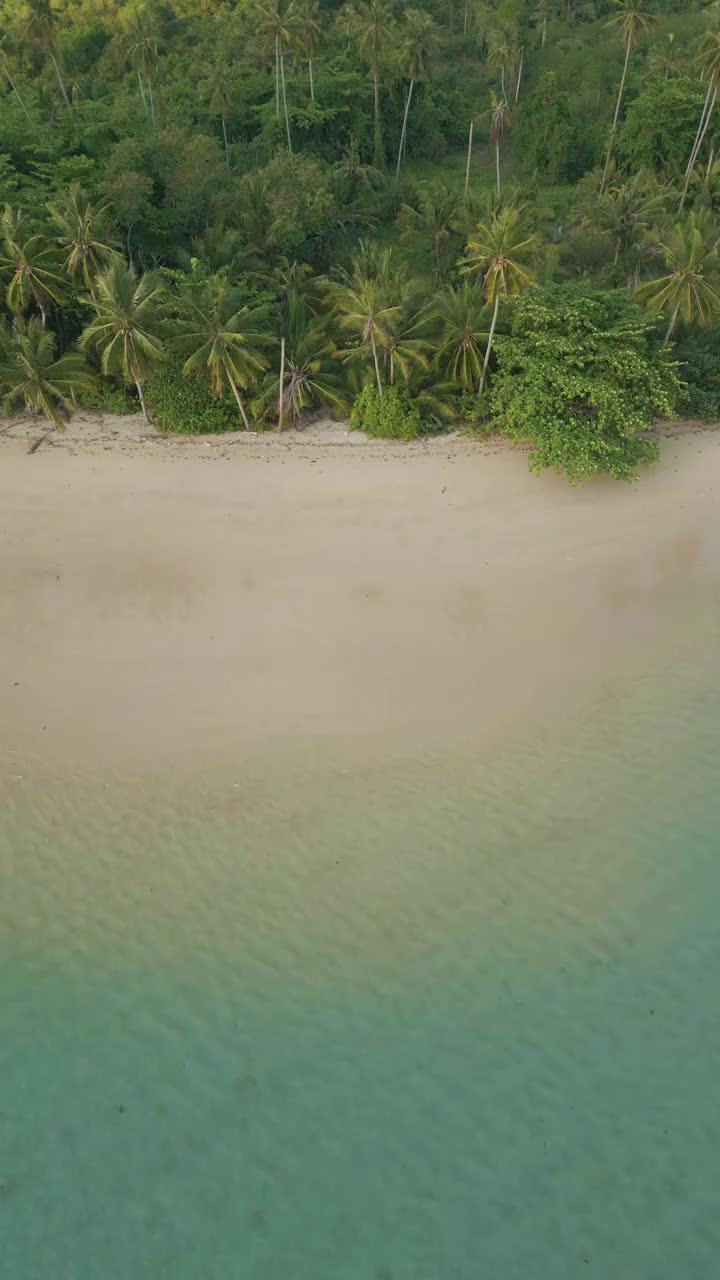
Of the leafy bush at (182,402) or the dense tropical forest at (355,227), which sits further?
the leafy bush at (182,402)

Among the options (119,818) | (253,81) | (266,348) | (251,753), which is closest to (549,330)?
(266,348)

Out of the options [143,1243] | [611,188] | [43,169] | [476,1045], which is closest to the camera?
[143,1243]

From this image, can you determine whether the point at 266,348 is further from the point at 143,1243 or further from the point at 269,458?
the point at 143,1243

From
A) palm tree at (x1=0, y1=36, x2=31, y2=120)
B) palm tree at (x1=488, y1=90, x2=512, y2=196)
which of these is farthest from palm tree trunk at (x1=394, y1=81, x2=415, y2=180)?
palm tree at (x1=0, y1=36, x2=31, y2=120)

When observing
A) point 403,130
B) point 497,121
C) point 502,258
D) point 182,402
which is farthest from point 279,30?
point 182,402

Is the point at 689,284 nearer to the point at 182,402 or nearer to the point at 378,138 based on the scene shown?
the point at 182,402

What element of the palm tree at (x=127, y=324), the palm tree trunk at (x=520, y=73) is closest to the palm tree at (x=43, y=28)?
the palm tree at (x=127, y=324)

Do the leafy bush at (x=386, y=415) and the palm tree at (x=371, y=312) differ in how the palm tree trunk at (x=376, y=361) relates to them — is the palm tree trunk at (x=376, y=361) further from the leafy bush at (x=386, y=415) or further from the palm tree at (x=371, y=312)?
the leafy bush at (x=386, y=415)
